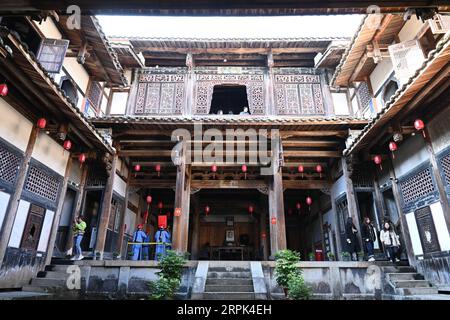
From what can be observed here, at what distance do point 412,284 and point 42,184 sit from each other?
10102 millimetres

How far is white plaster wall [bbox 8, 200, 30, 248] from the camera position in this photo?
22.8 feet

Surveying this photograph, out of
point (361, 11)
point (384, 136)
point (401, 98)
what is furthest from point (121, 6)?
point (384, 136)

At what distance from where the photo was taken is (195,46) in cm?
1175

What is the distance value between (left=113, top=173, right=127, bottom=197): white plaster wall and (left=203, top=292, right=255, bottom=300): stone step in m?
6.12

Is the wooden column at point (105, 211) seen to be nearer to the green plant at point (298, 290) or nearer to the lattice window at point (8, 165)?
the lattice window at point (8, 165)

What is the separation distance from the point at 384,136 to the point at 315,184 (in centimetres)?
406

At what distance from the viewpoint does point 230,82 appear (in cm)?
1197

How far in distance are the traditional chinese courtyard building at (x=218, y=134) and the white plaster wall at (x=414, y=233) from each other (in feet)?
0.19

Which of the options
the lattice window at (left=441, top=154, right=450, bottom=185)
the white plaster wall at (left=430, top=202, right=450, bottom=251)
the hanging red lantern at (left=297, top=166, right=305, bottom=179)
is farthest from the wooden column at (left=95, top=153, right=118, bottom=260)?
the lattice window at (left=441, top=154, right=450, bottom=185)

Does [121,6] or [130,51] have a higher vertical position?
[130,51]

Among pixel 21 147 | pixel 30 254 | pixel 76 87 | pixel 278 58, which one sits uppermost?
pixel 278 58

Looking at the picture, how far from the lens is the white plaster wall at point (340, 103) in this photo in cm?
1155

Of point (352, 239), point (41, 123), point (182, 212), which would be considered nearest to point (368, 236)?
point (352, 239)

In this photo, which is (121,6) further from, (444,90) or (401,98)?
(444,90)
